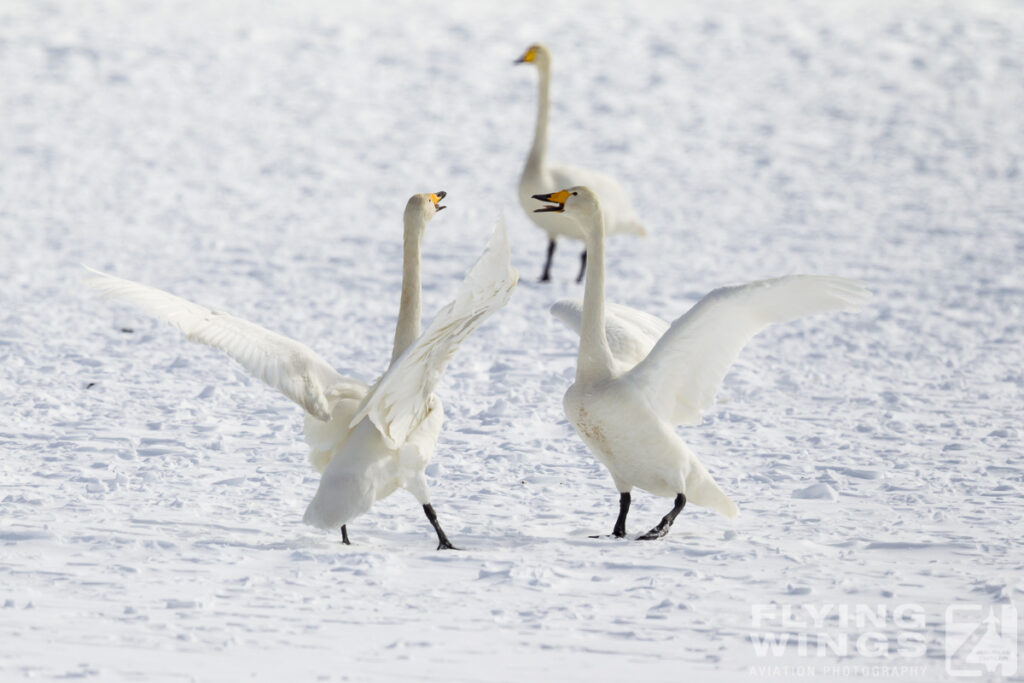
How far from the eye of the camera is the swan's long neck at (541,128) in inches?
416

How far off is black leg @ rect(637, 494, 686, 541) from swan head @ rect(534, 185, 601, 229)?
3.57ft

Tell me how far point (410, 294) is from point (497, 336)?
352cm

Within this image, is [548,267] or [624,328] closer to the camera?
[624,328]

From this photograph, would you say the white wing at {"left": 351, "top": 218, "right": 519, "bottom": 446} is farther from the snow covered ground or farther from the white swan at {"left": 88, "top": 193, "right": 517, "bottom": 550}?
the snow covered ground

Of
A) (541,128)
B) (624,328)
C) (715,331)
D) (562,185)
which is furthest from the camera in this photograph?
(541,128)

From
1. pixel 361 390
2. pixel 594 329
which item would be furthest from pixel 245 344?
pixel 594 329

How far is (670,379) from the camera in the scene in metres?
5.03

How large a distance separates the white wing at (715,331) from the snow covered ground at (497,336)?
0.52 meters

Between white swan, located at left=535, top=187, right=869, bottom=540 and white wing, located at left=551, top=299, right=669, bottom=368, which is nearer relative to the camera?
white swan, located at left=535, top=187, right=869, bottom=540

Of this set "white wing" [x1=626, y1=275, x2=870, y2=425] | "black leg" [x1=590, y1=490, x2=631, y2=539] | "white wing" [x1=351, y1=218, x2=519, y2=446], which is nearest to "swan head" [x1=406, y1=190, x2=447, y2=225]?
"white wing" [x1=351, y1=218, x2=519, y2=446]

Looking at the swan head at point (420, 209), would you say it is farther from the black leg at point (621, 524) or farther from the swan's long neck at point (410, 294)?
the black leg at point (621, 524)

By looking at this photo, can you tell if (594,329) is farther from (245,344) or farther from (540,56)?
(540,56)

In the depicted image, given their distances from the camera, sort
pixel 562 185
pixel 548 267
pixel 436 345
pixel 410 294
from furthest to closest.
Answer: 1. pixel 548 267
2. pixel 562 185
3. pixel 410 294
4. pixel 436 345

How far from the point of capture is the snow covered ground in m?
4.07
